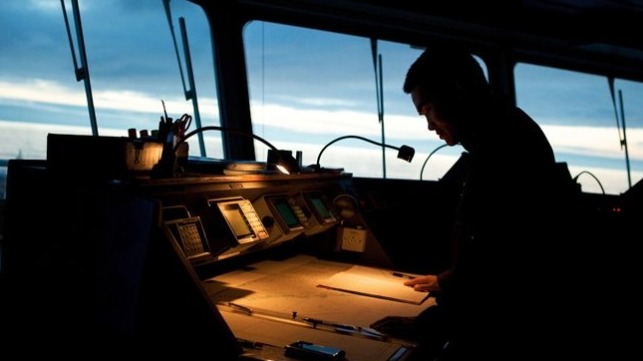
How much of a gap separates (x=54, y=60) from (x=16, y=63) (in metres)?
0.28

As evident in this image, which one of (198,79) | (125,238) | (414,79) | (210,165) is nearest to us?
(125,238)

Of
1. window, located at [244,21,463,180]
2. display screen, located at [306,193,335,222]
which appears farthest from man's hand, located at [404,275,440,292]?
window, located at [244,21,463,180]

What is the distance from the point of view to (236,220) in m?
1.80

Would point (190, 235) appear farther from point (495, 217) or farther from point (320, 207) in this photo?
point (320, 207)

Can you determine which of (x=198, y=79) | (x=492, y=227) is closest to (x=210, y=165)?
(x=492, y=227)

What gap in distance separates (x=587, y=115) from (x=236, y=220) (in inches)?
195

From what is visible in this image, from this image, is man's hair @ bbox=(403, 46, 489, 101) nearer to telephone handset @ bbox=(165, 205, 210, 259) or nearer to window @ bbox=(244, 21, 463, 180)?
telephone handset @ bbox=(165, 205, 210, 259)

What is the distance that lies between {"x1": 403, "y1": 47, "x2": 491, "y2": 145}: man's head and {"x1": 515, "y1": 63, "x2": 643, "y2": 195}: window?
13.2 feet

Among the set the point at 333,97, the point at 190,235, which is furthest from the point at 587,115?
the point at 190,235

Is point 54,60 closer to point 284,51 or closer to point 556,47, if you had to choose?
point 284,51

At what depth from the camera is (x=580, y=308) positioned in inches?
57.2

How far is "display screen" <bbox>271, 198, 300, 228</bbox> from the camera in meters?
2.12

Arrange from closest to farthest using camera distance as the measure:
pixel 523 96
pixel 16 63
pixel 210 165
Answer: pixel 210 165
pixel 16 63
pixel 523 96

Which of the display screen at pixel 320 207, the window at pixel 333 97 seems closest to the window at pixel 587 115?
the window at pixel 333 97
